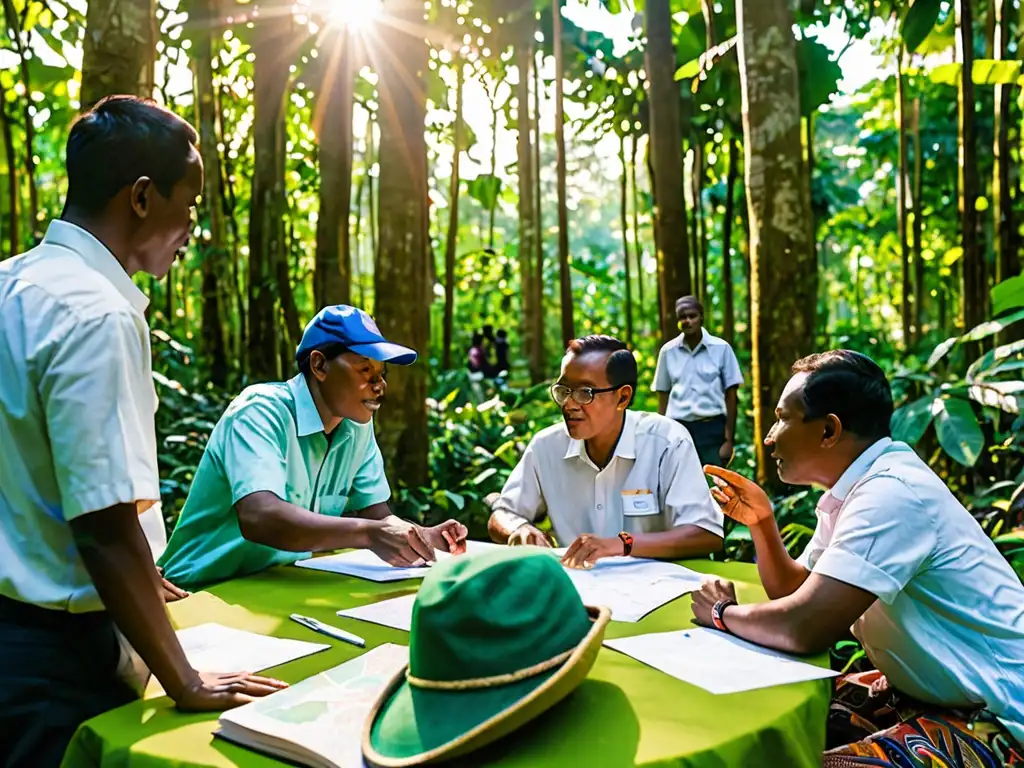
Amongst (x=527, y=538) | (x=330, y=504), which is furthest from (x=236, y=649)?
(x=527, y=538)

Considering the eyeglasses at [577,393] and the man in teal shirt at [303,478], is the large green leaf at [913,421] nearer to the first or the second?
the eyeglasses at [577,393]

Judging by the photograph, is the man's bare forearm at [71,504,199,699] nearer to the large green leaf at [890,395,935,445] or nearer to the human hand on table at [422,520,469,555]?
the human hand on table at [422,520,469,555]

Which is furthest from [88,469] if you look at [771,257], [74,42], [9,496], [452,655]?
[74,42]

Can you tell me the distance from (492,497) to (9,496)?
6.68 feet

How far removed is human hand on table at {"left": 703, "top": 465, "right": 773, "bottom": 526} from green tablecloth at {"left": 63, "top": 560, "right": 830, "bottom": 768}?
1.56 ft

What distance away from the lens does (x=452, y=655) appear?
1381mm

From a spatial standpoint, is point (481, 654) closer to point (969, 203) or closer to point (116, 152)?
point (116, 152)

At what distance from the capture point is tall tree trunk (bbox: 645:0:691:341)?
853cm

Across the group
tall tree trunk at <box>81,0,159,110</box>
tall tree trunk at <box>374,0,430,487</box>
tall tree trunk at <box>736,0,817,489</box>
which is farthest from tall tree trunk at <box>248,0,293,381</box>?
tall tree trunk at <box>736,0,817,489</box>

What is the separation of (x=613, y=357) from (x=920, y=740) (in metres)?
1.66

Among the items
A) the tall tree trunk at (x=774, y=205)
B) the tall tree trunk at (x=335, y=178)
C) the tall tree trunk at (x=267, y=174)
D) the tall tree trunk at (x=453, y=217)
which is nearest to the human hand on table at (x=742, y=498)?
the tall tree trunk at (x=774, y=205)

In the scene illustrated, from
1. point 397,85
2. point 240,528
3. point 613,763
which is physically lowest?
point 613,763

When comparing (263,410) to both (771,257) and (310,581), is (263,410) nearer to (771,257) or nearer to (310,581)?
(310,581)

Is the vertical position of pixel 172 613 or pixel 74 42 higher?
pixel 74 42
